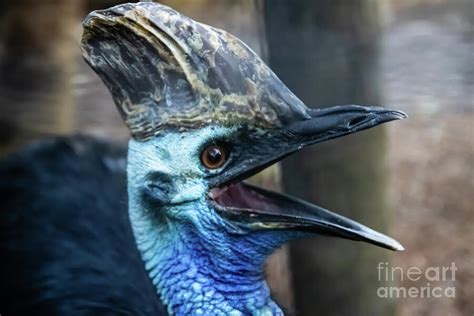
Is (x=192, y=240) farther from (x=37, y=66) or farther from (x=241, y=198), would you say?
(x=37, y=66)

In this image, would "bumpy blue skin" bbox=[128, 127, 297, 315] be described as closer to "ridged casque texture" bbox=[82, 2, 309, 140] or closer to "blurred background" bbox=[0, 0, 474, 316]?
"ridged casque texture" bbox=[82, 2, 309, 140]

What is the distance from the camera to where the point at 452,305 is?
11.2 ft

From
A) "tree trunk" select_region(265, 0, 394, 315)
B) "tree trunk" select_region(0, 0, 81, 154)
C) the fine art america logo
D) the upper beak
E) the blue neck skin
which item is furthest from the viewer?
"tree trunk" select_region(0, 0, 81, 154)

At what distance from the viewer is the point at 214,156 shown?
175cm

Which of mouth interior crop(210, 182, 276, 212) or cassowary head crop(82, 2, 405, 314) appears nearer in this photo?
cassowary head crop(82, 2, 405, 314)

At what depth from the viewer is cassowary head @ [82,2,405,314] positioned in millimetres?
1708

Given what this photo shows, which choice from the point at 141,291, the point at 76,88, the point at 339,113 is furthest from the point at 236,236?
the point at 76,88

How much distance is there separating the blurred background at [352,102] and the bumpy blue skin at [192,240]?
24.4 inches

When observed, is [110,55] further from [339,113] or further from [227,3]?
[227,3]

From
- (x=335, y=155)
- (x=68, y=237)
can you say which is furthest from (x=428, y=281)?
(x=68, y=237)

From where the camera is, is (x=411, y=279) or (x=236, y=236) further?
(x=411, y=279)

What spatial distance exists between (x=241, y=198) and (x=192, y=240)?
131 millimetres

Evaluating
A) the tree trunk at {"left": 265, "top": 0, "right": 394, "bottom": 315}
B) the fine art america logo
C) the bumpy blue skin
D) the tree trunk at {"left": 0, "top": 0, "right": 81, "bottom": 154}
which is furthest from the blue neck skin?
the tree trunk at {"left": 0, "top": 0, "right": 81, "bottom": 154}

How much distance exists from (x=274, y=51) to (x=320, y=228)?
2.35 feet
